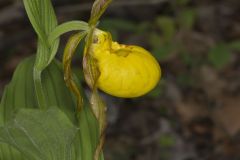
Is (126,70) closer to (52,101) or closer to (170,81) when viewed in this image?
(52,101)

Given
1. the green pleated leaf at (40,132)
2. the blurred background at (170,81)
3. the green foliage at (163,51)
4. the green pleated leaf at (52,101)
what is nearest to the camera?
the green pleated leaf at (40,132)

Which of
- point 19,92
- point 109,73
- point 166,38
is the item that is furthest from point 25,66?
point 166,38

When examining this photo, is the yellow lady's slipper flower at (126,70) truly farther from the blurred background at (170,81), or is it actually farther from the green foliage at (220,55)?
the green foliage at (220,55)

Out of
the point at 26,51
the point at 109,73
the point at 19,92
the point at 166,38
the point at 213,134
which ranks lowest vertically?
the point at 213,134

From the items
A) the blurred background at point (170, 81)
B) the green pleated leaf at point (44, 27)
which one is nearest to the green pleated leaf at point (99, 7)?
the green pleated leaf at point (44, 27)

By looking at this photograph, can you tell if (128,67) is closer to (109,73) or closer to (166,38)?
(109,73)

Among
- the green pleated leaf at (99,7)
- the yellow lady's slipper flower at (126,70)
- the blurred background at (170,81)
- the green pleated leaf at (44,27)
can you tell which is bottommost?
the blurred background at (170,81)

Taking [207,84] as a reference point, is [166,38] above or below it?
above
